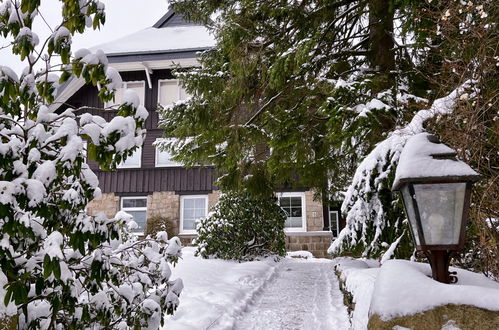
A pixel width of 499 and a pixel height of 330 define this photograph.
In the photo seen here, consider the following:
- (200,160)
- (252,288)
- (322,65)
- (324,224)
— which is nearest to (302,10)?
(322,65)

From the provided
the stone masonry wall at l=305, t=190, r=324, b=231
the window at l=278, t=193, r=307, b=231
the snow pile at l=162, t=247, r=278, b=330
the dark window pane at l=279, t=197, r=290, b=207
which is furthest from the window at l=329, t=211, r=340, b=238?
the snow pile at l=162, t=247, r=278, b=330

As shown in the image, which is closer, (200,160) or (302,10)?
(302,10)

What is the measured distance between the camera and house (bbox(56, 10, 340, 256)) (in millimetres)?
14766

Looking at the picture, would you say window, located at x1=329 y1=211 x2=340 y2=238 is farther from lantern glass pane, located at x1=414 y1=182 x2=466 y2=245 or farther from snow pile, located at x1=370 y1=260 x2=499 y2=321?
snow pile, located at x1=370 y1=260 x2=499 y2=321

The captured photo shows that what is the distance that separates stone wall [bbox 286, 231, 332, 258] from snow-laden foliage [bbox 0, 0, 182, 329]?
466 inches

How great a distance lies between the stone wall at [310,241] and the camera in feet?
45.8

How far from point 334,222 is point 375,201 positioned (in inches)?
442

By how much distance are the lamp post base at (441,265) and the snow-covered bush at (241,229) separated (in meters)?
7.25

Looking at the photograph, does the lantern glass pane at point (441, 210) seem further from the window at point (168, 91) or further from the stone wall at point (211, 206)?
the window at point (168, 91)

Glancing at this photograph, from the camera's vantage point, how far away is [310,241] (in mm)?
14055

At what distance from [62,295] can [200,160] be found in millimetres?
5543

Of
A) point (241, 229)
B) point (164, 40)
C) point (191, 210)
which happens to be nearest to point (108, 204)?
point (191, 210)

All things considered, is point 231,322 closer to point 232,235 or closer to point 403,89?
point 403,89

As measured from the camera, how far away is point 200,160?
301 inches
